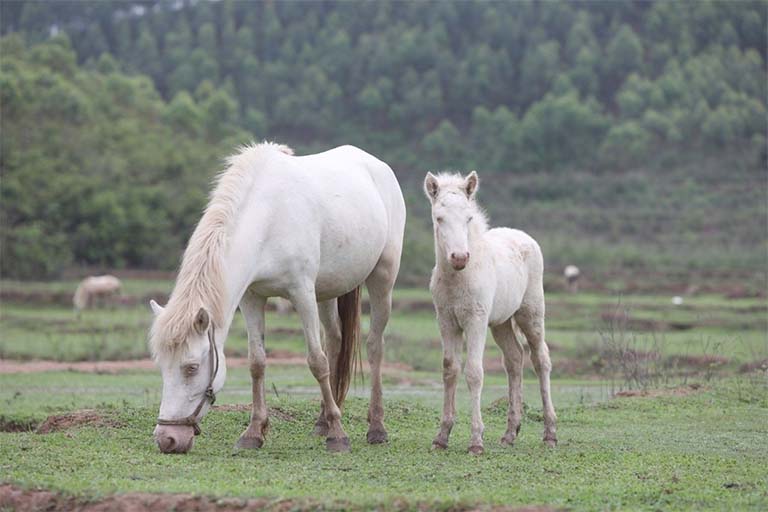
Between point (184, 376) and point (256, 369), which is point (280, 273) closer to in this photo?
point (256, 369)

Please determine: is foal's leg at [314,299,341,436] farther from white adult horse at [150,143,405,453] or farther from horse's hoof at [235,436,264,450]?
horse's hoof at [235,436,264,450]

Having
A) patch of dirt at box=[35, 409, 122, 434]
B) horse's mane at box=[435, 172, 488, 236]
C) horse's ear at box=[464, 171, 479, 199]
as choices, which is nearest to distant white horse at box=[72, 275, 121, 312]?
patch of dirt at box=[35, 409, 122, 434]

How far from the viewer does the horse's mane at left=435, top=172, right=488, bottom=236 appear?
31.0ft

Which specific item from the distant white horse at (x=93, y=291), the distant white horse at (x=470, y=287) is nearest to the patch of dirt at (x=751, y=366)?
the distant white horse at (x=470, y=287)

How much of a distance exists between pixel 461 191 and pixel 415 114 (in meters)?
76.3

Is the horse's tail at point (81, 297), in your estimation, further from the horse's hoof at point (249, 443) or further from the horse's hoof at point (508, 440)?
the horse's hoof at point (508, 440)

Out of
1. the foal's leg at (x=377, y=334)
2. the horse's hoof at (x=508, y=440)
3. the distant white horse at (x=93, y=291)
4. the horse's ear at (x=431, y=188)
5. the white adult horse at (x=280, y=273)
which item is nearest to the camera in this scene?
the white adult horse at (x=280, y=273)

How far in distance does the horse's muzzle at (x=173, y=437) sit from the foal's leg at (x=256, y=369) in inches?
33.0

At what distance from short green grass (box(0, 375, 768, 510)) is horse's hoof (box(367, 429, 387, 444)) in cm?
9

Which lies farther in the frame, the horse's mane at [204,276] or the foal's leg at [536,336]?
the foal's leg at [536,336]

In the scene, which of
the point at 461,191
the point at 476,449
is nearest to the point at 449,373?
the point at 476,449

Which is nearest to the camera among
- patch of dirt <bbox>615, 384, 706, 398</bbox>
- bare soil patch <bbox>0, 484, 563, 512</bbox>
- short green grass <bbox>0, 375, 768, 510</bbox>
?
bare soil patch <bbox>0, 484, 563, 512</bbox>

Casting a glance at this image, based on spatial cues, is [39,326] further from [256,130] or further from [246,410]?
[256,130]

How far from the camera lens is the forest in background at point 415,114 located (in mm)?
48000
